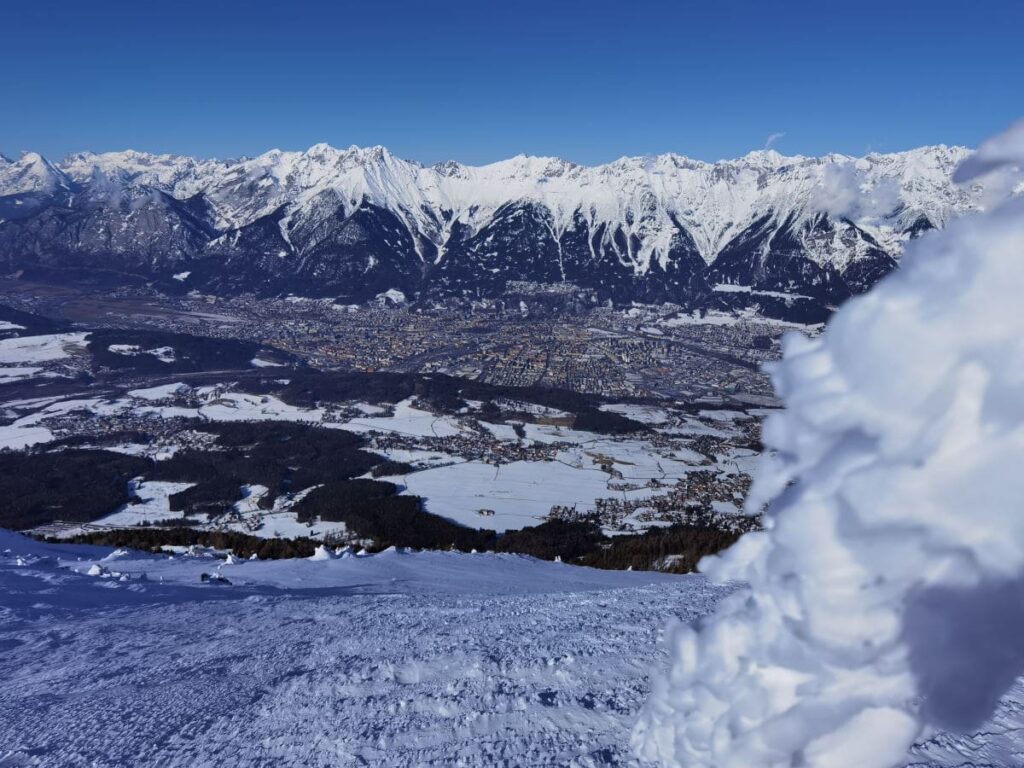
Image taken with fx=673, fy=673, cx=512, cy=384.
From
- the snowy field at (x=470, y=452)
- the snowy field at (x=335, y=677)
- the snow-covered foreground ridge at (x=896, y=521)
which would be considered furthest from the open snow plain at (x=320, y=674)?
the snowy field at (x=470, y=452)

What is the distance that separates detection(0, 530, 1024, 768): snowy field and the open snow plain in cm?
2

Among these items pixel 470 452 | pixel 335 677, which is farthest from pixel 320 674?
pixel 470 452

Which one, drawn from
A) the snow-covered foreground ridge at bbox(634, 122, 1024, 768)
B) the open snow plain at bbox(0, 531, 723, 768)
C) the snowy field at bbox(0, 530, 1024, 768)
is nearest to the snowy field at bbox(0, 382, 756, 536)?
the open snow plain at bbox(0, 531, 723, 768)

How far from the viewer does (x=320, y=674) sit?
745cm

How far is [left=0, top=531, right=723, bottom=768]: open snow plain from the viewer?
5.80 m

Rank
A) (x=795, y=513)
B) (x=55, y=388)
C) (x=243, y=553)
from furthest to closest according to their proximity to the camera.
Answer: (x=55, y=388)
(x=243, y=553)
(x=795, y=513)

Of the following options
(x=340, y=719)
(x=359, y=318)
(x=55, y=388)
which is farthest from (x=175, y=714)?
(x=359, y=318)

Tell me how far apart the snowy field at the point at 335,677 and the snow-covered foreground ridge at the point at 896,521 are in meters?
1.57

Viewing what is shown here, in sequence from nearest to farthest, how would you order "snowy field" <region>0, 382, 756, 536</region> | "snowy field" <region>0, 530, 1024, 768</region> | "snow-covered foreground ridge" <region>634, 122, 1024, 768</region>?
1. "snow-covered foreground ridge" <region>634, 122, 1024, 768</region>
2. "snowy field" <region>0, 530, 1024, 768</region>
3. "snowy field" <region>0, 382, 756, 536</region>

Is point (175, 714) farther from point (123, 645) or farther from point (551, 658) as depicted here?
point (551, 658)

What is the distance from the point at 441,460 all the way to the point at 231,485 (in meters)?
17.7

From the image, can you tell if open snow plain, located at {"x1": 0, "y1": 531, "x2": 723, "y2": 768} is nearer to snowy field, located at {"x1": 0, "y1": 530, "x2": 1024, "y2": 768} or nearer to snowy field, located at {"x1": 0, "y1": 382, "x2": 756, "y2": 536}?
snowy field, located at {"x1": 0, "y1": 530, "x2": 1024, "y2": 768}

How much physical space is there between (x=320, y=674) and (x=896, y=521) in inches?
247

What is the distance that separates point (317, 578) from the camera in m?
15.0
